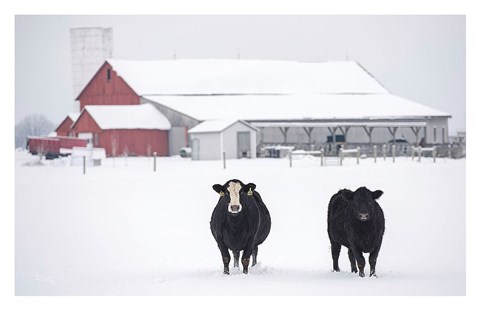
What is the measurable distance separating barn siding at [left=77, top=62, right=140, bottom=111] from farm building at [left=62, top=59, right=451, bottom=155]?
5 centimetres

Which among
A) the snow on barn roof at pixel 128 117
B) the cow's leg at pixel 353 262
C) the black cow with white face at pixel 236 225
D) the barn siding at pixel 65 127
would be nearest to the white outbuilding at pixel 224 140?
the snow on barn roof at pixel 128 117

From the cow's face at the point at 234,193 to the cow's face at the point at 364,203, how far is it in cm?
118

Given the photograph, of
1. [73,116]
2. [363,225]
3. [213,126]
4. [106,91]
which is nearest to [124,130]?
[213,126]

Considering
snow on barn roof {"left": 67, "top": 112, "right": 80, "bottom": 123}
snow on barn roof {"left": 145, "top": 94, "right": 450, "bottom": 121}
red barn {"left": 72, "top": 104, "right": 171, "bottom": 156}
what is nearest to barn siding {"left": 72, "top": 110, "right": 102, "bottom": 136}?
red barn {"left": 72, "top": 104, "right": 171, "bottom": 156}

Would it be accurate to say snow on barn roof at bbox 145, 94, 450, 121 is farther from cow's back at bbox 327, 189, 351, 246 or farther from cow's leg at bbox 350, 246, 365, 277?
cow's leg at bbox 350, 246, 365, 277

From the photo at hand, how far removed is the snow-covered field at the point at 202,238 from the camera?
11.3 m

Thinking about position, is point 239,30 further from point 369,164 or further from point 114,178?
point 369,164

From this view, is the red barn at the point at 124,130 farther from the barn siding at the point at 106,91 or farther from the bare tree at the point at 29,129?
the barn siding at the point at 106,91

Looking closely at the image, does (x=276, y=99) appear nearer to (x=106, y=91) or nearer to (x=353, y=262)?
(x=106, y=91)

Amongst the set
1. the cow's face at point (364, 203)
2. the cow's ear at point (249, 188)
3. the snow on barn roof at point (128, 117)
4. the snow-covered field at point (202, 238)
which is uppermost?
the snow on barn roof at point (128, 117)

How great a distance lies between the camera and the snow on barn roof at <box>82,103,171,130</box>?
47.6m

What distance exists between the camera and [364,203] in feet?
36.2

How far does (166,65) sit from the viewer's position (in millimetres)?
56719
